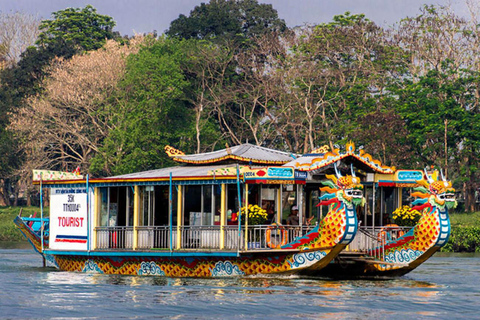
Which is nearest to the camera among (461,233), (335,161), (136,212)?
(335,161)

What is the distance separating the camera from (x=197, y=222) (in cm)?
2219

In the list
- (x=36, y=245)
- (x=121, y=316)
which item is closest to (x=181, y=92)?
(x=36, y=245)

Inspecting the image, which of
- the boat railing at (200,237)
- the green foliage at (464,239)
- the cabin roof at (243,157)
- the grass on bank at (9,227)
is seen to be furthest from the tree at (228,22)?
the boat railing at (200,237)

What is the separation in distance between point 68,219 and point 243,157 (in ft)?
15.9

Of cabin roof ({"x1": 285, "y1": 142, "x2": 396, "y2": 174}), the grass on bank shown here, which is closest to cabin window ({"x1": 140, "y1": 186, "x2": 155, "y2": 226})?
cabin roof ({"x1": 285, "y1": 142, "x2": 396, "y2": 174})

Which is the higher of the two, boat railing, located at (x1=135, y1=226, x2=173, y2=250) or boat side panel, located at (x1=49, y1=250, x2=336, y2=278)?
boat railing, located at (x1=135, y1=226, x2=173, y2=250)

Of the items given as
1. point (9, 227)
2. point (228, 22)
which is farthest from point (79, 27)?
point (9, 227)

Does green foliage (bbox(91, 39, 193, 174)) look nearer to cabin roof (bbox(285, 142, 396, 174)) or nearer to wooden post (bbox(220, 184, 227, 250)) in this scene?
cabin roof (bbox(285, 142, 396, 174))

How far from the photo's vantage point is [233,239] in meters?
21.1

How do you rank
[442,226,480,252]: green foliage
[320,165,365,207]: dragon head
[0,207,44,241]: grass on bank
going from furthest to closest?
[0,207,44,241]: grass on bank
[442,226,480,252]: green foliage
[320,165,365,207]: dragon head

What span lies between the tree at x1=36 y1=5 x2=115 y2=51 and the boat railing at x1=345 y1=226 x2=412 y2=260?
40.8m

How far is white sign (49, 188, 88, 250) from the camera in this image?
77.3 ft

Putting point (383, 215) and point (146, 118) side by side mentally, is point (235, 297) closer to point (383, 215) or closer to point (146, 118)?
point (383, 215)

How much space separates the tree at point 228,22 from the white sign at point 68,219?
32538 mm
